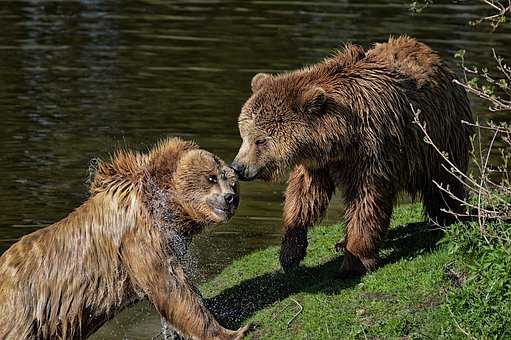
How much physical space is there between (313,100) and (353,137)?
483 millimetres

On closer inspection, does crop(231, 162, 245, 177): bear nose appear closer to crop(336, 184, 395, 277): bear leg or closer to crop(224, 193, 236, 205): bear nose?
crop(224, 193, 236, 205): bear nose

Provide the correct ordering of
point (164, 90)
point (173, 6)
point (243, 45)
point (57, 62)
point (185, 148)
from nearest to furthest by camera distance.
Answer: point (185, 148)
point (164, 90)
point (57, 62)
point (243, 45)
point (173, 6)

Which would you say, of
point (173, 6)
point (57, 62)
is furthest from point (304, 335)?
point (173, 6)

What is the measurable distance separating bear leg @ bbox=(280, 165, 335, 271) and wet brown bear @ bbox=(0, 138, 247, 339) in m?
1.15

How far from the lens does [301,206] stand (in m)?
9.87

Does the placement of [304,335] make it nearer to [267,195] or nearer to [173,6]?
[267,195]

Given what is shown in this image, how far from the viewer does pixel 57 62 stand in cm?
2144

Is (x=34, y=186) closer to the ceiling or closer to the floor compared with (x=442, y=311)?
closer to the floor

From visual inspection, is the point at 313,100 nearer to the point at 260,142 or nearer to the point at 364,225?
the point at 260,142

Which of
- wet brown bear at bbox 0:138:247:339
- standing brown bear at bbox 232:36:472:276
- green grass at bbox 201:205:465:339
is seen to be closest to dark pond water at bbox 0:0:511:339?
green grass at bbox 201:205:465:339

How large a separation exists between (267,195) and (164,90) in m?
5.49

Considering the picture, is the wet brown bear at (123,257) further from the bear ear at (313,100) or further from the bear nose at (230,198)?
the bear ear at (313,100)

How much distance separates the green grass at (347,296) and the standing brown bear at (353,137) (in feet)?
0.99

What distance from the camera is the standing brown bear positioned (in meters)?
9.33
